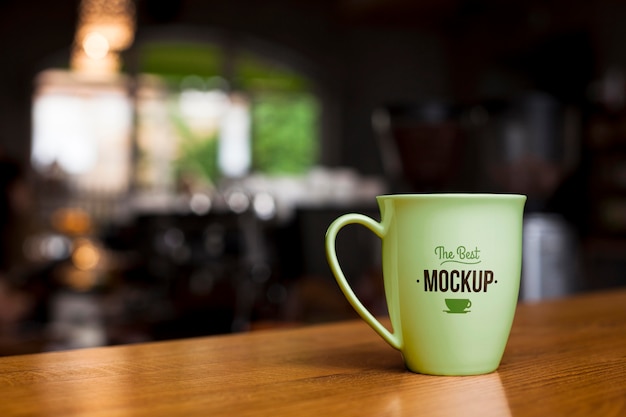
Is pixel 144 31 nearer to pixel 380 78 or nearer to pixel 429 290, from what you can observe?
pixel 380 78

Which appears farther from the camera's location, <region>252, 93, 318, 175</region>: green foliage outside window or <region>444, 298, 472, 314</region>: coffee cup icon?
<region>252, 93, 318, 175</region>: green foliage outside window

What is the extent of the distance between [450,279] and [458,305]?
0.06 feet

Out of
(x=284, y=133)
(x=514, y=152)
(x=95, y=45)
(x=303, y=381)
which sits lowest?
(x=303, y=381)

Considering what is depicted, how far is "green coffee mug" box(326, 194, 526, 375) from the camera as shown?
0.51 m

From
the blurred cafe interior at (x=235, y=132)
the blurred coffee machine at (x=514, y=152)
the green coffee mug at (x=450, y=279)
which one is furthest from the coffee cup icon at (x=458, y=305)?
the blurred cafe interior at (x=235, y=132)

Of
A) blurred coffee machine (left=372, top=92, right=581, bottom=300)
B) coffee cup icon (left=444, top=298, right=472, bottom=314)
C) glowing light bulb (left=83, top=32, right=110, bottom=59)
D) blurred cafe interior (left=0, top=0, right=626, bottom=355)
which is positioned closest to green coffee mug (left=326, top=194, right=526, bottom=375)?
coffee cup icon (left=444, top=298, right=472, bottom=314)

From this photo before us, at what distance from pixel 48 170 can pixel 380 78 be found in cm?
345

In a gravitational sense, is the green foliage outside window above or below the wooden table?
above

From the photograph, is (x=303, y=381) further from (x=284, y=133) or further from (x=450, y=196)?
(x=284, y=133)

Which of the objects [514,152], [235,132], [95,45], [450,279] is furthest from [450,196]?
[235,132]

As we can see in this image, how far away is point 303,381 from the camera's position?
466 mm

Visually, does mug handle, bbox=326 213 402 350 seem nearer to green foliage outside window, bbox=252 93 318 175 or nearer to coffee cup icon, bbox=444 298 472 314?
coffee cup icon, bbox=444 298 472 314

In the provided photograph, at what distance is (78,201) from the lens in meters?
8.58

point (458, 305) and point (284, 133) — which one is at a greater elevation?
point (284, 133)
